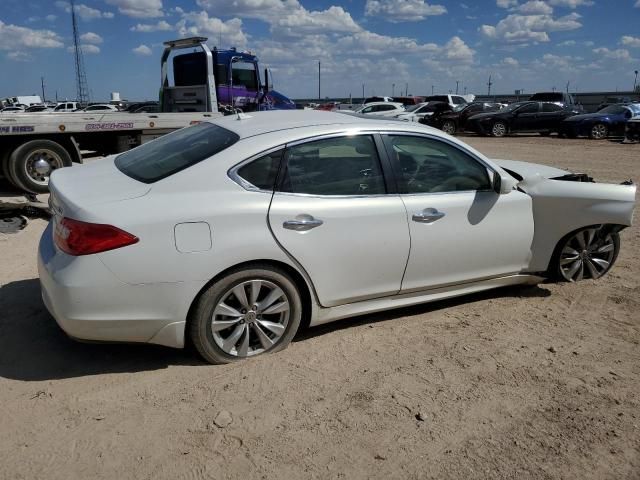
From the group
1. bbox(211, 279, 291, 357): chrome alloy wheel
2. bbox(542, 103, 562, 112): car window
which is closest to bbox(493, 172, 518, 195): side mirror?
bbox(211, 279, 291, 357): chrome alloy wheel

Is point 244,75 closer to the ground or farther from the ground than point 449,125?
farther from the ground

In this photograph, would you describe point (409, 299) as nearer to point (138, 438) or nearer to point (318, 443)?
point (318, 443)

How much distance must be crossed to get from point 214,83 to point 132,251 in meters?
10.6

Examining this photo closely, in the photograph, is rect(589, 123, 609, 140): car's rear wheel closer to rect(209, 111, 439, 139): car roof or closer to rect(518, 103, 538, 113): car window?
rect(518, 103, 538, 113): car window

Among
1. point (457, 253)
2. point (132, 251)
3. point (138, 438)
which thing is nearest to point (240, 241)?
point (132, 251)

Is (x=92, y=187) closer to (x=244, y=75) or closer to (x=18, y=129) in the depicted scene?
(x=18, y=129)

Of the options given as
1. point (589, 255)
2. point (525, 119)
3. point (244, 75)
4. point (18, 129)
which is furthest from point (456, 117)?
point (589, 255)

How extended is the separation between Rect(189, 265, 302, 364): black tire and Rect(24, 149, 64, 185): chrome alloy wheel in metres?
7.35

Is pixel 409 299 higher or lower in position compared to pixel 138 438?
higher

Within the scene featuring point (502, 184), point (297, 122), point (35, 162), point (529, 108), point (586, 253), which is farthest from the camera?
point (529, 108)

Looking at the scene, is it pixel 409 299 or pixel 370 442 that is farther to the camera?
pixel 409 299

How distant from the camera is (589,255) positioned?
495 centimetres

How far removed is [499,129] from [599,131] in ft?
13.1

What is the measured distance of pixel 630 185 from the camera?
193 inches
